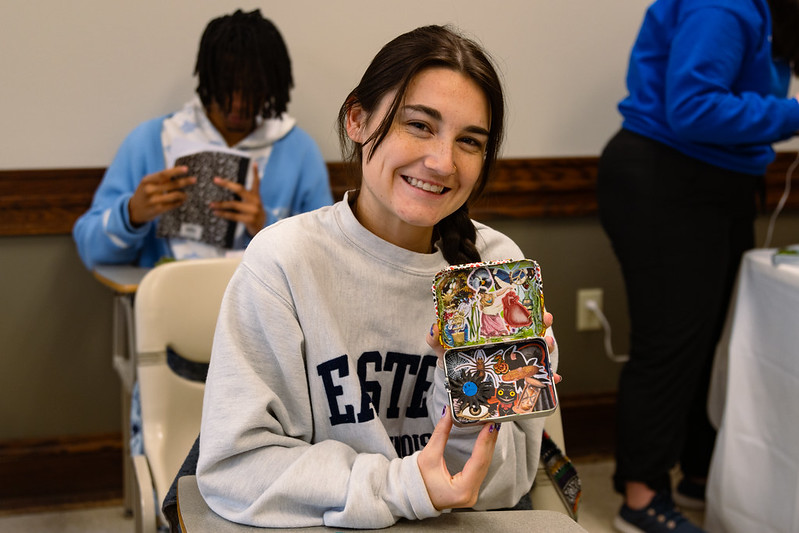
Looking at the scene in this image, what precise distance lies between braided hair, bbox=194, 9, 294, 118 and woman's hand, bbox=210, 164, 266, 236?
0.57 feet

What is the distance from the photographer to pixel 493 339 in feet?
2.75

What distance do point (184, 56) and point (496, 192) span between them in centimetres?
87

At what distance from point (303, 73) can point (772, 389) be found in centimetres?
131

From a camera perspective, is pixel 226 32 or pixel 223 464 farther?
pixel 226 32

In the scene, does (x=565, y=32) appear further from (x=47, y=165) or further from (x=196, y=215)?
(x=47, y=165)

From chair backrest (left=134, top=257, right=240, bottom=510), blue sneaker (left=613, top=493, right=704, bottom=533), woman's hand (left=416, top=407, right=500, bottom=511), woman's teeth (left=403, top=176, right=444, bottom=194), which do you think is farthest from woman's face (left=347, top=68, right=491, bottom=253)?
blue sneaker (left=613, top=493, right=704, bottom=533)

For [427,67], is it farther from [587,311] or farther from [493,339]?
[587,311]

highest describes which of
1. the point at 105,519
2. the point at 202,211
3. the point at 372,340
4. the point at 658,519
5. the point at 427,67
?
the point at 427,67

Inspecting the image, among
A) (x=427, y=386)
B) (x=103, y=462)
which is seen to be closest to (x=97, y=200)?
(x=103, y=462)

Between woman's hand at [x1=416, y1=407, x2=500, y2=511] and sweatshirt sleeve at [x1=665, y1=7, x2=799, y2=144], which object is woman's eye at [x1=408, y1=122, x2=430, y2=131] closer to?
woman's hand at [x1=416, y1=407, x2=500, y2=511]

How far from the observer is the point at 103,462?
2230 mm

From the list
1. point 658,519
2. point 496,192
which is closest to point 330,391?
point 658,519

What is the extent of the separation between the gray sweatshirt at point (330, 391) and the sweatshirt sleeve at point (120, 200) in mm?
945

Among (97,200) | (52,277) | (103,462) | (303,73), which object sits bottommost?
(103,462)
